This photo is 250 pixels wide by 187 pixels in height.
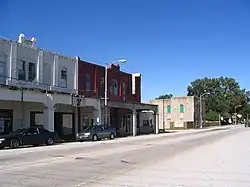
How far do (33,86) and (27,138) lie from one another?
820 centimetres

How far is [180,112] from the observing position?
316ft

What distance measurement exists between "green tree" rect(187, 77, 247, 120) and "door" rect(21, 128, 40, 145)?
104m

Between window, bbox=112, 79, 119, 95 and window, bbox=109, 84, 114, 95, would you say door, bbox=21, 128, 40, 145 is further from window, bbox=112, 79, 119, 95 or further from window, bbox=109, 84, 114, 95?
window, bbox=112, 79, 119, 95

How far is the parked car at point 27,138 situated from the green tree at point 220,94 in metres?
103

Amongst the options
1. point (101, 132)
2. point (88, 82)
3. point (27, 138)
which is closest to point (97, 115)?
point (88, 82)

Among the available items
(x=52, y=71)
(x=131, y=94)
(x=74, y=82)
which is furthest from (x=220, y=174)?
(x=131, y=94)

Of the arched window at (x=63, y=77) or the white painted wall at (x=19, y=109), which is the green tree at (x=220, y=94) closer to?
the arched window at (x=63, y=77)

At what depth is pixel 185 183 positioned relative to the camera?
37.0ft

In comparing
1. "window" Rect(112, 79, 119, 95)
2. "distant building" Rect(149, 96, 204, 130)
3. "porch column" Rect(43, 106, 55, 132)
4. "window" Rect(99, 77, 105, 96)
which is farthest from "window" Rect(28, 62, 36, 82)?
"distant building" Rect(149, 96, 204, 130)

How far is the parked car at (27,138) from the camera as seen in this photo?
89.5 ft

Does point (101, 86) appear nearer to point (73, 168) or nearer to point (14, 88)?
point (14, 88)

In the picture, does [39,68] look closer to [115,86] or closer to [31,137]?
[31,137]

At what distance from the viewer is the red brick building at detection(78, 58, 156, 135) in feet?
145

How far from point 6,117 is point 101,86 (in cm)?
1588
